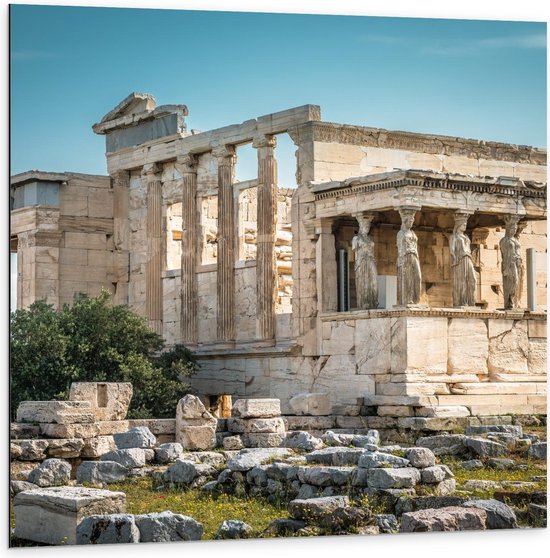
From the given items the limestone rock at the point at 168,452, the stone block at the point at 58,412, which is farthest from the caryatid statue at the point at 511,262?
the stone block at the point at 58,412

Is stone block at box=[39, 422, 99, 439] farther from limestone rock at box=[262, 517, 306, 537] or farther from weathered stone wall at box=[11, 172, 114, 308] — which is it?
weathered stone wall at box=[11, 172, 114, 308]

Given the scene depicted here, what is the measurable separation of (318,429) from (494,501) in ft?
23.2

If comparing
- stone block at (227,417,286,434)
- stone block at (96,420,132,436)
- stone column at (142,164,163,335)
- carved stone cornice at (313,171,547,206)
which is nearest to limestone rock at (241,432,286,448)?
stone block at (227,417,286,434)

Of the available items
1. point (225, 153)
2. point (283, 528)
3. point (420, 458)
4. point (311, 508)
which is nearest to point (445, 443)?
point (420, 458)

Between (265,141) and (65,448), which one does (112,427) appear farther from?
(265,141)

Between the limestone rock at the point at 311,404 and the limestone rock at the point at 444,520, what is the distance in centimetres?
737

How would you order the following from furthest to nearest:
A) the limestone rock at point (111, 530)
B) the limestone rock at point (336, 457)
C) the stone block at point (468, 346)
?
the stone block at point (468, 346) → the limestone rock at point (336, 457) → the limestone rock at point (111, 530)

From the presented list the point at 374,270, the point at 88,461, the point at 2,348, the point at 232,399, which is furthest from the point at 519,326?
the point at 2,348

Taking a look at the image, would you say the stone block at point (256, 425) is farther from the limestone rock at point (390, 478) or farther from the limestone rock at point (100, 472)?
the limestone rock at point (390, 478)

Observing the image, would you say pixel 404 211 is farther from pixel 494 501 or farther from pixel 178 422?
pixel 494 501

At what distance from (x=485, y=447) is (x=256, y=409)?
3448 mm

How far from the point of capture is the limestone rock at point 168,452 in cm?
1773

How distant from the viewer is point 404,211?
2091 centimetres

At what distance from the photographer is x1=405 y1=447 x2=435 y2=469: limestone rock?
50.8 feet
